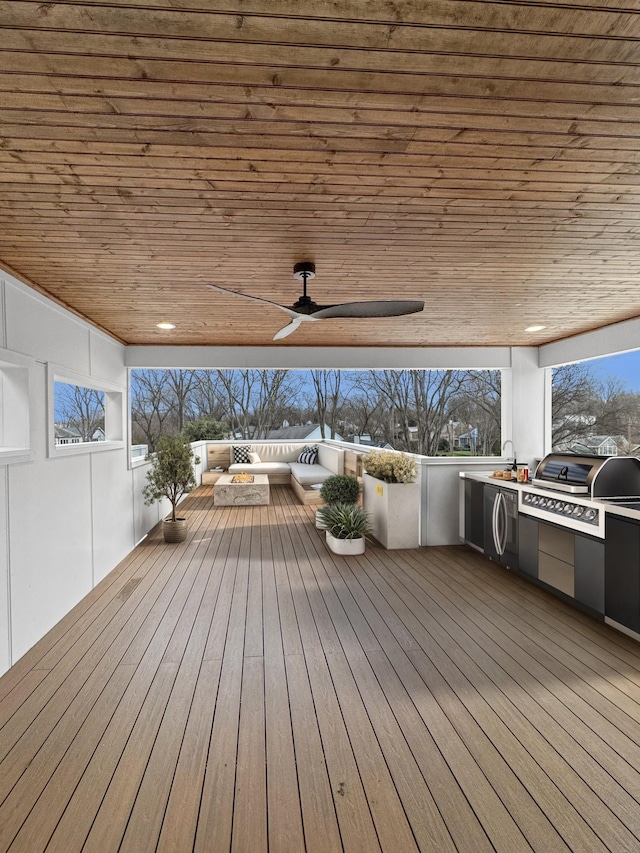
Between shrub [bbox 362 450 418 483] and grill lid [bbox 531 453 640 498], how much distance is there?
162 centimetres

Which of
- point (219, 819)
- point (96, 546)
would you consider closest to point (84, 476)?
point (96, 546)

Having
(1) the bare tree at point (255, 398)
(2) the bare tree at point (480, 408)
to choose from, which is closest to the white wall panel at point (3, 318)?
(1) the bare tree at point (255, 398)

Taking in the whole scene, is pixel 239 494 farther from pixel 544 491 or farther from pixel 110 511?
pixel 544 491

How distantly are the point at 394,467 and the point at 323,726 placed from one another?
11.1 feet

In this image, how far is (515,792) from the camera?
1786 millimetres

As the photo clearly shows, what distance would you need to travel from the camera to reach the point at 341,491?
5.97 m

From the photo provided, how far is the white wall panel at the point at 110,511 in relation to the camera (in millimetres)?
4285

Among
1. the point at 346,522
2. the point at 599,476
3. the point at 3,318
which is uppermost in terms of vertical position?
the point at 3,318

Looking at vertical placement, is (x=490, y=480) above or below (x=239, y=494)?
above

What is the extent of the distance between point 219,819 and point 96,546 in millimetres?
3096

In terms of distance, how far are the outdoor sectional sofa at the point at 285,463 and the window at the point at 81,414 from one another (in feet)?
10.7

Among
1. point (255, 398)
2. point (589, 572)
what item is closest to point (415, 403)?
point (255, 398)

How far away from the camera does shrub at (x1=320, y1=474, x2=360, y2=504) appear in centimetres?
597

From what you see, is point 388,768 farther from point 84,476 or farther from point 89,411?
point 89,411
